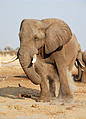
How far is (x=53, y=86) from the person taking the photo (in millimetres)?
7859

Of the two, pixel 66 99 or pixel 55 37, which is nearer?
pixel 55 37

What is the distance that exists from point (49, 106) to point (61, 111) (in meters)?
0.63

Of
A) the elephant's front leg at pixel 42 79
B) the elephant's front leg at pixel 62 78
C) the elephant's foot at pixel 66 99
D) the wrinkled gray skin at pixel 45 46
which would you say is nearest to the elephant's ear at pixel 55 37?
the wrinkled gray skin at pixel 45 46

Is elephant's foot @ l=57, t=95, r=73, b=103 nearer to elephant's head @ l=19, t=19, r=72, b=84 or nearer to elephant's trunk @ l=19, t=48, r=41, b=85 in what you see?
elephant's head @ l=19, t=19, r=72, b=84

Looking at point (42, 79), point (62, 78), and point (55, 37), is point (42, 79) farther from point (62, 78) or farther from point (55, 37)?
point (55, 37)

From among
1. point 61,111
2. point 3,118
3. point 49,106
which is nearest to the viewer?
point 3,118

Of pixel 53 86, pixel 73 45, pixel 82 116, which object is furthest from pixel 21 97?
pixel 82 116

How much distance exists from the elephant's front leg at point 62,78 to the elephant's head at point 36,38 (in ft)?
1.25

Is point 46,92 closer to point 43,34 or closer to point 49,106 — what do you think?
point 49,106

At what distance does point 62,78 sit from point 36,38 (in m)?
1.30

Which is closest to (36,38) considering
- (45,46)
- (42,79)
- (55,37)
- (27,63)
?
(45,46)

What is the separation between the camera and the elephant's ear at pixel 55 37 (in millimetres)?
6734

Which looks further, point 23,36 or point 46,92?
point 46,92

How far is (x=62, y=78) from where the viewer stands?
6918 millimetres
